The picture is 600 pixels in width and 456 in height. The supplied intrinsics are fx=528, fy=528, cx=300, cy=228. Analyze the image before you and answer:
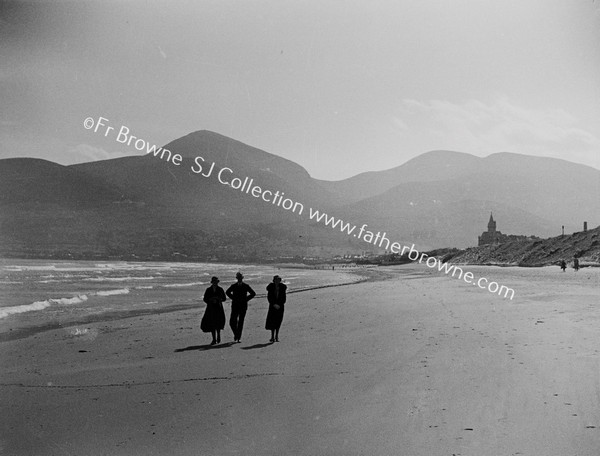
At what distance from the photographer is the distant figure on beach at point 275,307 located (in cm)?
984

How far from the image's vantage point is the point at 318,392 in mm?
5754

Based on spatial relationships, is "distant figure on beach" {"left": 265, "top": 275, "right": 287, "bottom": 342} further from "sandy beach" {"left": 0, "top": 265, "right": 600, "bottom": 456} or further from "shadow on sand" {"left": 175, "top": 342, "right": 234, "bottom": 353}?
"shadow on sand" {"left": 175, "top": 342, "right": 234, "bottom": 353}

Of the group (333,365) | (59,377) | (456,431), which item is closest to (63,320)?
(59,377)

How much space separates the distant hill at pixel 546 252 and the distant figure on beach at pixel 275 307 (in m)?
34.2

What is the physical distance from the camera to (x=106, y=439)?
4516 mm

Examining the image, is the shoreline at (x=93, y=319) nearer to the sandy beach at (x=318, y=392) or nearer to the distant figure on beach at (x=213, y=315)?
the sandy beach at (x=318, y=392)

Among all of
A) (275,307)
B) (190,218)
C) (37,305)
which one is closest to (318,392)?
(275,307)

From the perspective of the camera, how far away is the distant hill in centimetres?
4248

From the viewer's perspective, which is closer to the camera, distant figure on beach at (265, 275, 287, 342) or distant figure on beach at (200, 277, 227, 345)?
distant figure on beach at (200, 277, 227, 345)

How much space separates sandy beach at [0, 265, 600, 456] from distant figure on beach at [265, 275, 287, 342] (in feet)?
1.00

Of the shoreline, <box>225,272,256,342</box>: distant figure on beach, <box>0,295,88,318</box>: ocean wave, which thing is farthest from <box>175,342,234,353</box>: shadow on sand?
<box>0,295,88,318</box>: ocean wave

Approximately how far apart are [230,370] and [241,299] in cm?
278

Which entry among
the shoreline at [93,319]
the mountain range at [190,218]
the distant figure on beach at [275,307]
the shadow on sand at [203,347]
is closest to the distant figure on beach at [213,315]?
the shadow on sand at [203,347]

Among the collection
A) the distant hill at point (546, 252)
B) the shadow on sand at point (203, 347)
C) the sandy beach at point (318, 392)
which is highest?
the distant hill at point (546, 252)
